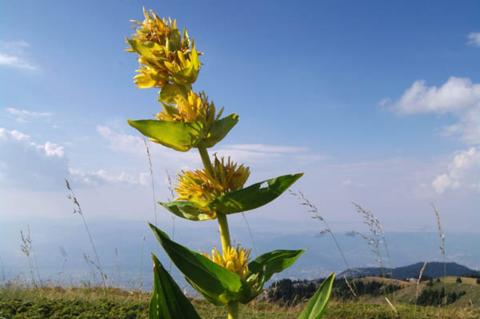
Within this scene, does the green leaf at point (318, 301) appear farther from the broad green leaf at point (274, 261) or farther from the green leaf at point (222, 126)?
the green leaf at point (222, 126)

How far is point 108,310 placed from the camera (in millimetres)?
6012

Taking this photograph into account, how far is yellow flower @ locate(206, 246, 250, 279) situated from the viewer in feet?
5.61

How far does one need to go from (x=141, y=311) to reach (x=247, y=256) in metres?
4.68

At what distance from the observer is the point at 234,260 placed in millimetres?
1721

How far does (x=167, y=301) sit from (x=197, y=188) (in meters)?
0.46

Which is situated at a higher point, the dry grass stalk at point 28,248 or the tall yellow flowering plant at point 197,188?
the tall yellow flowering plant at point 197,188

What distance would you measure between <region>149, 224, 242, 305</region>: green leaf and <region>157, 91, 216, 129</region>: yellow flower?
1.64ft

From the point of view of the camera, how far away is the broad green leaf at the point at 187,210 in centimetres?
185

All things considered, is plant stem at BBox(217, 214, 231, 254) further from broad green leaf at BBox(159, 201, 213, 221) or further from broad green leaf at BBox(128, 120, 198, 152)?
broad green leaf at BBox(128, 120, 198, 152)

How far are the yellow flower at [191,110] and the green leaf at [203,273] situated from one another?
1.64ft

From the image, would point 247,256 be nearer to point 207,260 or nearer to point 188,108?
point 207,260

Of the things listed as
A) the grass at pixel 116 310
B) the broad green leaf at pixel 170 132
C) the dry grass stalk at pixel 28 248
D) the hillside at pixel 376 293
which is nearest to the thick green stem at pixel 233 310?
the broad green leaf at pixel 170 132

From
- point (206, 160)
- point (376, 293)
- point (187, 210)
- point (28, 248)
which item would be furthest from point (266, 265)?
point (376, 293)

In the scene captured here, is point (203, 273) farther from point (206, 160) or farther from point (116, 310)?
point (116, 310)
